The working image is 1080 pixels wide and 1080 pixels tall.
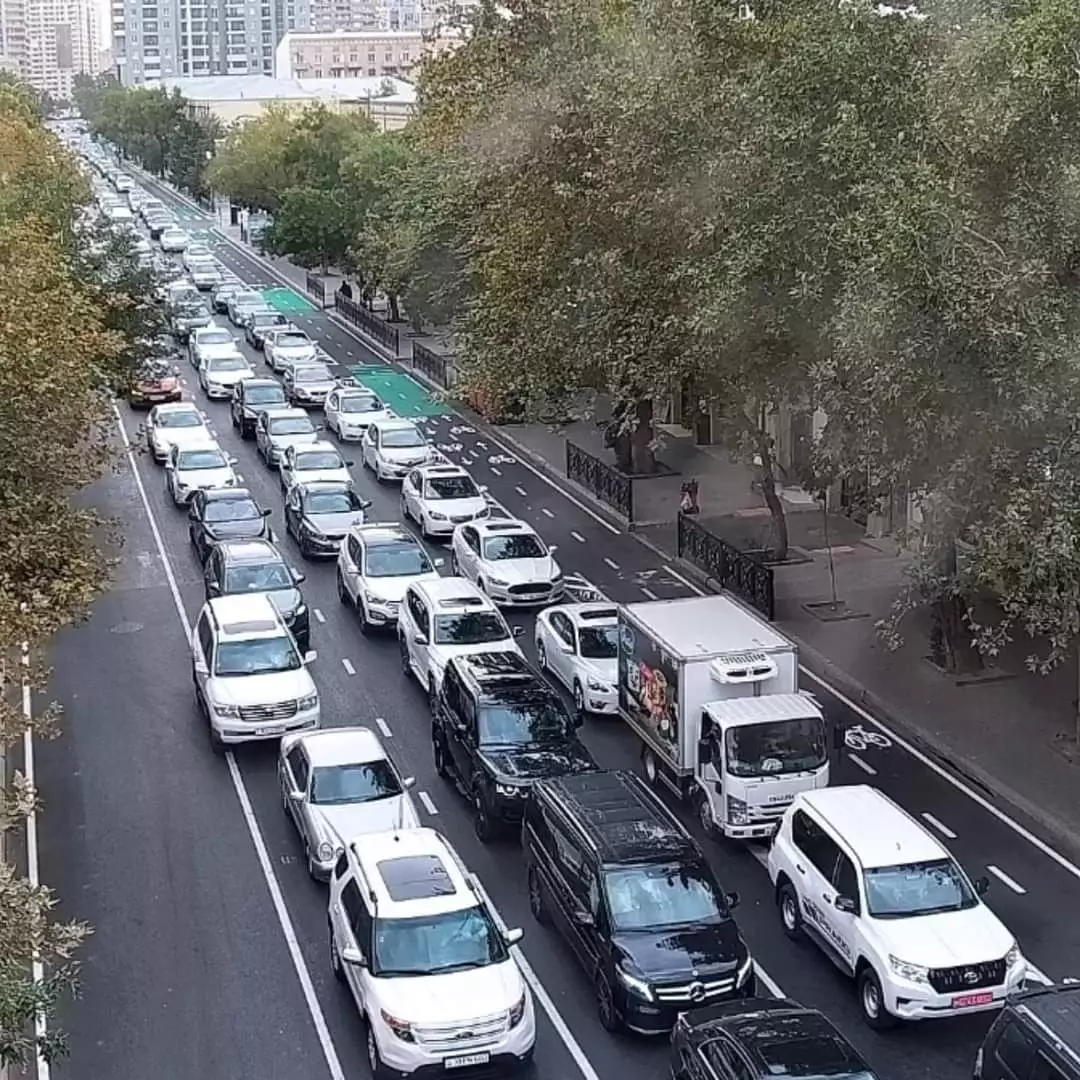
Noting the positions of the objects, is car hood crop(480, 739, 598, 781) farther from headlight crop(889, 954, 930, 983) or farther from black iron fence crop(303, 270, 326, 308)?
black iron fence crop(303, 270, 326, 308)

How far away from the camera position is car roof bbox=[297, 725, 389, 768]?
1922 cm

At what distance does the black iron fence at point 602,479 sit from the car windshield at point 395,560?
24.6 feet

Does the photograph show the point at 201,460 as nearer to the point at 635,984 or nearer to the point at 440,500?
the point at 440,500

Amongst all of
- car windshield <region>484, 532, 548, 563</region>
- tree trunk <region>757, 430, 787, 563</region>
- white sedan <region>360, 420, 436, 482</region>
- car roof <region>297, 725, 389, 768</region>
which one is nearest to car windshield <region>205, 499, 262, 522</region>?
car windshield <region>484, 532, 548, 563</region>

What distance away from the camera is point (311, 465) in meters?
36.7

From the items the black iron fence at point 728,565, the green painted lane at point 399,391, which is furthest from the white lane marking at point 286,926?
the green painted lane at point 399,391

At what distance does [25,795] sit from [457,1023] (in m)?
4.12

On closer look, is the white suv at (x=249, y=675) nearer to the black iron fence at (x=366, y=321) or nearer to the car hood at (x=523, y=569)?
the car hood at (x=523, y=569)

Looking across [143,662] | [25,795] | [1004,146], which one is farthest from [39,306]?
[1004,146]

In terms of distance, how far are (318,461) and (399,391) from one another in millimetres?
15782

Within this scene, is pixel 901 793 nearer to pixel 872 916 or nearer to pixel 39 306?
pixel 872 916

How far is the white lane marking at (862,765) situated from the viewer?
21.6 m

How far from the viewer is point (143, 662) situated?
1052 inches

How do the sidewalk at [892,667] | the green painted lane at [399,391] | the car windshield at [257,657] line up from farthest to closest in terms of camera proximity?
the green painted lane at [399,391]
the car windshield at [257,657]
the sidewalk at [892,667]
